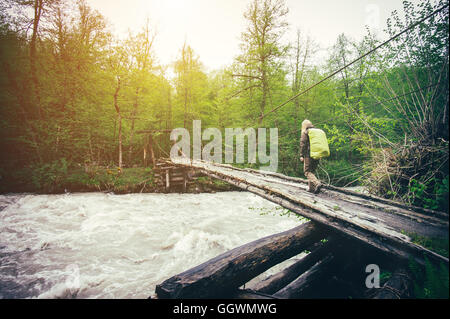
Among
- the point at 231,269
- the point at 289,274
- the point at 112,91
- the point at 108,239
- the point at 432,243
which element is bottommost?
the point at 108,239

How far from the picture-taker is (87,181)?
10.6 metres

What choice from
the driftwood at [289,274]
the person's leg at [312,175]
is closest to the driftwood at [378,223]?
the person's leg at [312,175]

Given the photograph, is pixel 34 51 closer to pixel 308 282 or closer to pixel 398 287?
pixel 308 282

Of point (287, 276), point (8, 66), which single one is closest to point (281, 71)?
point (287, 276)

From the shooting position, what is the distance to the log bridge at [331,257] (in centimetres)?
161

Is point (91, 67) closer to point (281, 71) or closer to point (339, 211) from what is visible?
point (281, 71)

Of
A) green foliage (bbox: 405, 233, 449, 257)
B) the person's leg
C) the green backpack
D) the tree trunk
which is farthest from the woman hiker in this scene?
the tree trunk

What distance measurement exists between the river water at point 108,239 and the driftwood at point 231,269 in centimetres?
230

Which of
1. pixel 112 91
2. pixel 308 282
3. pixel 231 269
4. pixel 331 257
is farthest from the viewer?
pixel 112 91

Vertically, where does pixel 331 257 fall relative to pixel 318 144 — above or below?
below

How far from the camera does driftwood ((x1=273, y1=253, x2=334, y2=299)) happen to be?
2.27m

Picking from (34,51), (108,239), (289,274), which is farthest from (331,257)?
(34,51)

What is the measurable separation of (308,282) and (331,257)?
644mm

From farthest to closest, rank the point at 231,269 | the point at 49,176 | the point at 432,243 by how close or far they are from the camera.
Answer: the point at 49,176 < the point at 231,269 < the point at 432,243
